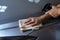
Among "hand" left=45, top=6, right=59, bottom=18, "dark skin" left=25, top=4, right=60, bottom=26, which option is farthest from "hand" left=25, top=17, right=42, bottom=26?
"hand" left=45, top=6, right=59, bottom=18

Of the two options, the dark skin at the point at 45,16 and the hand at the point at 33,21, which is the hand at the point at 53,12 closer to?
the dark skin at the point at 45,16

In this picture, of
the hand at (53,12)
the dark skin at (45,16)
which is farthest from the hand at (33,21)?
the hand at (53,12)

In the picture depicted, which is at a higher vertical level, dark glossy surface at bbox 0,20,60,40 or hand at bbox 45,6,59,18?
hand at bbox 45,6,59,18

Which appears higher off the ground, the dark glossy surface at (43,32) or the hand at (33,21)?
the hand at (33,21)

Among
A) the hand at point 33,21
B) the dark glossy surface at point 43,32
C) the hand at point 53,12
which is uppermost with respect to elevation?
the hand at point 53,12

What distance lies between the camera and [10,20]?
2.83 ft

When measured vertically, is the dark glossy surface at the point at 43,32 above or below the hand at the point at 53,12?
below

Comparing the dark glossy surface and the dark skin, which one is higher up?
the dark skin

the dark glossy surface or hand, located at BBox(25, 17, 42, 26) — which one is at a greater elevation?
hand, located at BBox(25, 17, 42, 26)

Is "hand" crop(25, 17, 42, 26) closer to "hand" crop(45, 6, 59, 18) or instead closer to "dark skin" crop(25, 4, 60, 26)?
"dark skin" crop(25, 4, 60, 26)

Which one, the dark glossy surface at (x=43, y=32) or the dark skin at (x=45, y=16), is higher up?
the dark skin at (x=45, y=16)

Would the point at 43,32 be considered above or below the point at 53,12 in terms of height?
below

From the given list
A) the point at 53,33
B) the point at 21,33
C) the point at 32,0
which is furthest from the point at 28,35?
the point at 32,0

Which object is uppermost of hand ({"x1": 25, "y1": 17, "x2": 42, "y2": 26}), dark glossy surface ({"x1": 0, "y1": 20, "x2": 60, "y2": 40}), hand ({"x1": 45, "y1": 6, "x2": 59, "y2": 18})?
hand ({"x1": 45, "y1": 6, "x2": 59, "y2": 18})
